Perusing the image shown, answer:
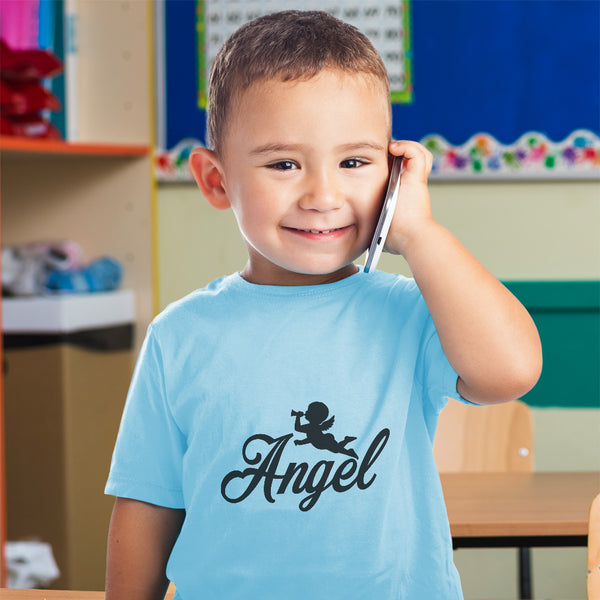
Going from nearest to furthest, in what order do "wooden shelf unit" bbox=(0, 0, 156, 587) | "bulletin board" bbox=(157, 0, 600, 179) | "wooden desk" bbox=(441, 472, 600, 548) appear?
"wooden desk" bbox=(441, 472, 600, 548) → "bulletin board" bbox=(157, 0, 600, 179) → "wooden shelf unit" bbox=(0, 0, 156, 587)

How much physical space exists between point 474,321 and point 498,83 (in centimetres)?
173

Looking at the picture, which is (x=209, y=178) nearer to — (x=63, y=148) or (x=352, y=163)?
(x=352, y=163)

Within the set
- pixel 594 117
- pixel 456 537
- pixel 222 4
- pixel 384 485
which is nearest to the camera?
pixel 384 485

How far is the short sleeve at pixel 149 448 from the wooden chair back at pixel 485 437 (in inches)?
41.4

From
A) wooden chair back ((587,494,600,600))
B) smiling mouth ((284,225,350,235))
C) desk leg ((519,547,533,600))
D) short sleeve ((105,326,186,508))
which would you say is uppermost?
smiling mouth ((284,225,350,235))

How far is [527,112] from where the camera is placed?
233cm

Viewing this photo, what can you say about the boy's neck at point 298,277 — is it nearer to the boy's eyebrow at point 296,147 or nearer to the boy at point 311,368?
the boy at point 311,368

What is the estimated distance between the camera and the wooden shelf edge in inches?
80.8

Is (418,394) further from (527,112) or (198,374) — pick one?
(527,112)

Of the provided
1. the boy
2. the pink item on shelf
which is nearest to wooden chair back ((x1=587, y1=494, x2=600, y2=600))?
the boy

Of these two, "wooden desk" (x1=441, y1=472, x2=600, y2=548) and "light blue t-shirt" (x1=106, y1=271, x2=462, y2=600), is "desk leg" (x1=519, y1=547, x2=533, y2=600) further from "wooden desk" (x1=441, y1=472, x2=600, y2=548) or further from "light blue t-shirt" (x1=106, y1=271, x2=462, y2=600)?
"light blue t-shirt" (x1=106, y1=271, x2=462, y2=600)

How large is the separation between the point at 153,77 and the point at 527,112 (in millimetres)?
1035

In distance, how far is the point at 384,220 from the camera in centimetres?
77

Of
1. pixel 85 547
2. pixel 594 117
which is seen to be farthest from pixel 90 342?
pixel 594 117
